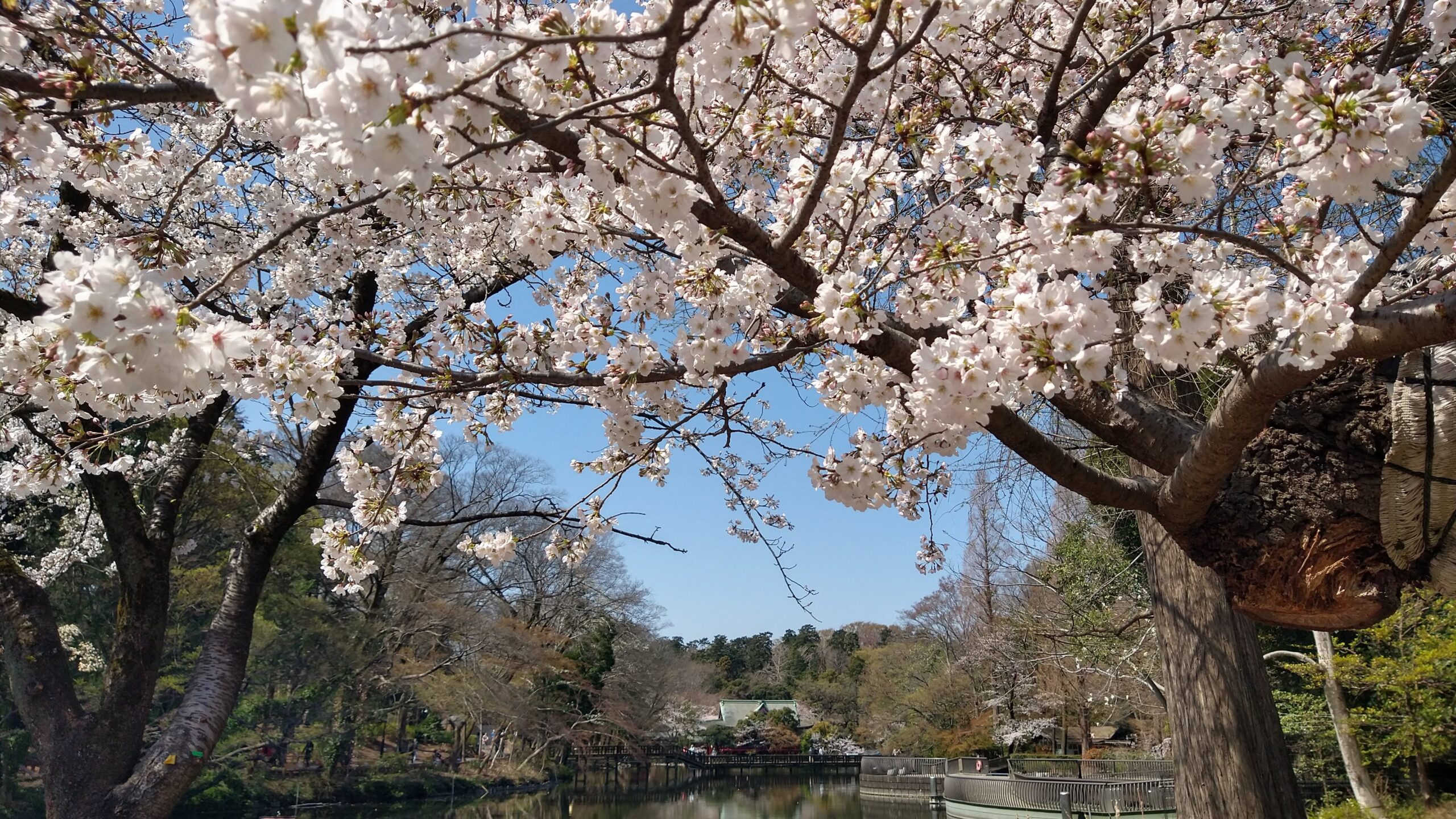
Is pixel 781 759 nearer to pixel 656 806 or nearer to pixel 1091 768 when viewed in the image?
pixel 656 806

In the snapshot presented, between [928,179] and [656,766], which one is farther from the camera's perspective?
[656,766]

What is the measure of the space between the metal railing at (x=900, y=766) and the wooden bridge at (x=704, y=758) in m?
7.05

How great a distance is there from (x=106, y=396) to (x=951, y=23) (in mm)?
2588

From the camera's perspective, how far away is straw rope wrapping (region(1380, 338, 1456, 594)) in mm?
1917

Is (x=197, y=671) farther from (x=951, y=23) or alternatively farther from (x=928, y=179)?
(x=951, y=23)

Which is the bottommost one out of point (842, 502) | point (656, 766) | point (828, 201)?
point (656, 766)

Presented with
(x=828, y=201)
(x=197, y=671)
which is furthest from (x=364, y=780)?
(x=828, y=201)

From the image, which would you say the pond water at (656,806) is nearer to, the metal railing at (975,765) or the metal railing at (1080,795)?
the metal railing at (975,765)

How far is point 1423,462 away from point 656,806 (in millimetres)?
19863

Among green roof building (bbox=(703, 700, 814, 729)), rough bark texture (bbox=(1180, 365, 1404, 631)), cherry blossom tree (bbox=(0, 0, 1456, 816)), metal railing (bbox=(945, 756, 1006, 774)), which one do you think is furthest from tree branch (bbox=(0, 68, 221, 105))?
green roof building (bbox=(703, 700, 814, 729))

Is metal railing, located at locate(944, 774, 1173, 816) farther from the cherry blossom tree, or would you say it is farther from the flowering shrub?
the flowering shrub

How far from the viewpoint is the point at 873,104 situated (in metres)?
2.86

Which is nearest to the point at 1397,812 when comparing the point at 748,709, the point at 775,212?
the point at 775,212

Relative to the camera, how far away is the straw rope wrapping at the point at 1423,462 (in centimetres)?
192
